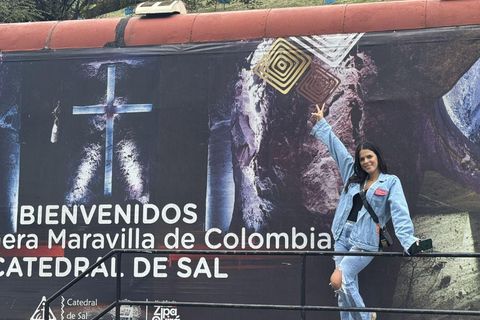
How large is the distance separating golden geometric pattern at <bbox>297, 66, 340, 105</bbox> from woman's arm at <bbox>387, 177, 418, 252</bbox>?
3.35 ft

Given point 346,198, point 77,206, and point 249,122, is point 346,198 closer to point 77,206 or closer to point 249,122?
point 249,122

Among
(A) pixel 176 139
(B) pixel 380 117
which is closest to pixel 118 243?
(A) pixel 176 139

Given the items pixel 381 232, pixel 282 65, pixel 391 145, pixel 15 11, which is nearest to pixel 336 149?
pixel 391 145

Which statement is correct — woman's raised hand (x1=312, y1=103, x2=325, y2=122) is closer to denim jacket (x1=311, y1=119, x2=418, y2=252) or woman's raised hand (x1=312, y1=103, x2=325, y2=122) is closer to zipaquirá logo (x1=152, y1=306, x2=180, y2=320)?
denim jacket (x1=311, y1=119, x2=418, y2=252)

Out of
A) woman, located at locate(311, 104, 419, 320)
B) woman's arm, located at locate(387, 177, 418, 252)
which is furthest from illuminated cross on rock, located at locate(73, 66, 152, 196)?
woman's arm, located at locate(387, 177, 418, 252)

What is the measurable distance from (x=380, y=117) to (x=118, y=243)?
2520 millimetres

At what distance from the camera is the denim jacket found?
540cm

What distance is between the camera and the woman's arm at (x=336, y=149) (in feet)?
19.4

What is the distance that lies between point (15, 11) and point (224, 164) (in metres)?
8.19

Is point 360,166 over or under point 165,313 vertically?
over

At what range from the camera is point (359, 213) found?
5.71 m

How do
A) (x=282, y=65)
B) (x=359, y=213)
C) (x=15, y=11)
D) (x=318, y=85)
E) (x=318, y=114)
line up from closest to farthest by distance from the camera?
1. (x=359, y=213)
2. (x=318, y=114)
3. (x=318, y=85)
4. (x=282, y=65)
5. (x=15, y=11)

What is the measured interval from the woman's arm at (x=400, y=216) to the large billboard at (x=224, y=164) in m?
0.45

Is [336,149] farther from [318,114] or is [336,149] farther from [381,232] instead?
[381,232]
